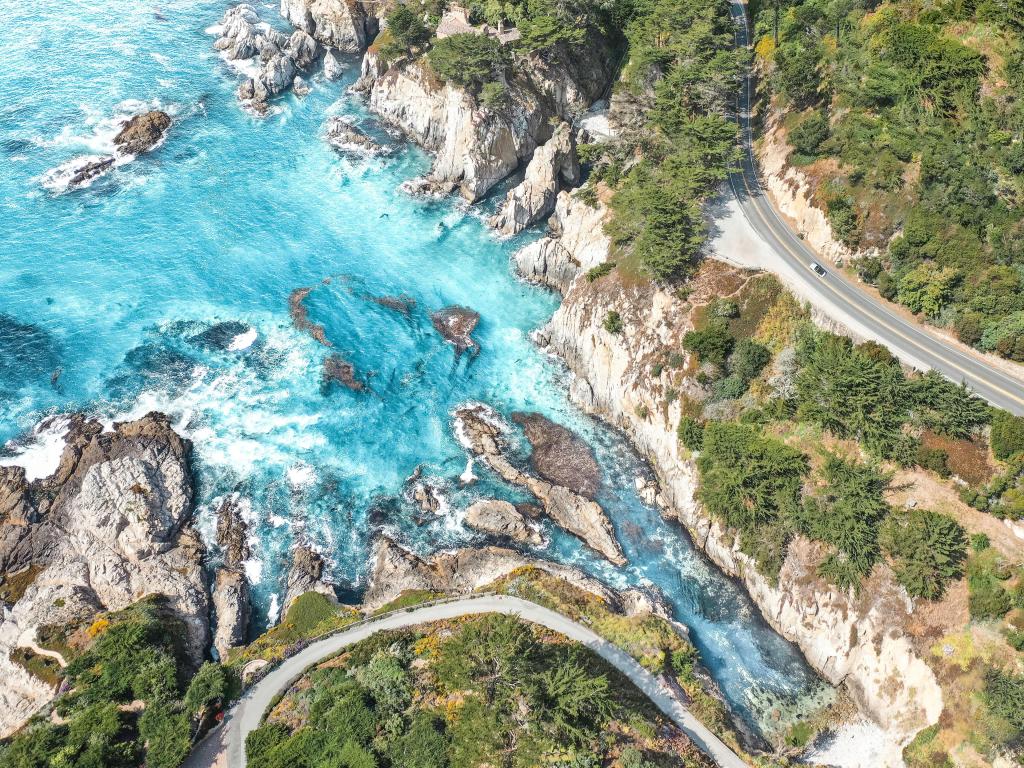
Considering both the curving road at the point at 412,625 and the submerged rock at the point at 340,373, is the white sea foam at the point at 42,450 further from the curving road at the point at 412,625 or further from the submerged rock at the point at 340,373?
the curving road at the point at 412,625

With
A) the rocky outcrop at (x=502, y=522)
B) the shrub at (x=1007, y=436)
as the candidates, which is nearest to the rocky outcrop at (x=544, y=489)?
the rocky outcrop at (x=502, y=522)

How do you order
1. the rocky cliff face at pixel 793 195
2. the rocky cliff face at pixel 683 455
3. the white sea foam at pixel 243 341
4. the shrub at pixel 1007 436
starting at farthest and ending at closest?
the white sea foam at pixel 243 341 → the rocky cliff face at pixel 793 195 → the shrub at pixel 1007 436 → the rocky cliff face at pixel 683 455

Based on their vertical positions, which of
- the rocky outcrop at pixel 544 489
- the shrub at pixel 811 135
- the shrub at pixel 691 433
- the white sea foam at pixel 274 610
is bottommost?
the white sea foam at pixel 274 610

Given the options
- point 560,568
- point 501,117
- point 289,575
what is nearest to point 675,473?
point 560,568

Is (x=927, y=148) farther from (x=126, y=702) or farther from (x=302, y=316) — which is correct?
(x=126, y=702)

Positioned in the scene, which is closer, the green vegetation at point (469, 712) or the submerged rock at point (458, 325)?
the green vegetation at point (469, 712)

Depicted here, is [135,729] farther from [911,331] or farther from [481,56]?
[481,56]
